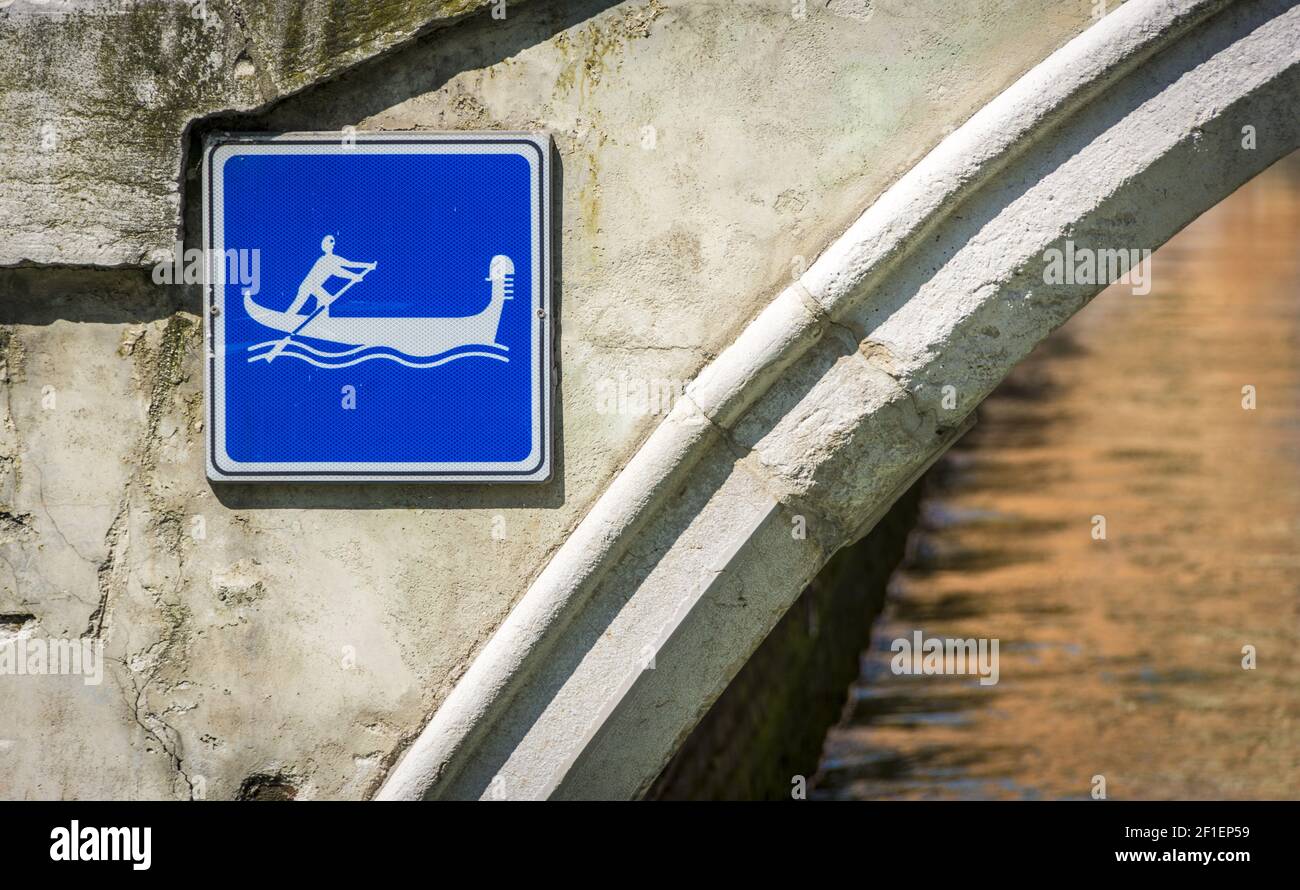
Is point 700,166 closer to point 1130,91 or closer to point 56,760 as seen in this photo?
point 1130,91

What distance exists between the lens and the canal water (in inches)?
221

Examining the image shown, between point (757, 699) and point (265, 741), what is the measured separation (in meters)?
2.92

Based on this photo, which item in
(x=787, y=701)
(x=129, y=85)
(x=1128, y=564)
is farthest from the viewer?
(x=1128, y=564)

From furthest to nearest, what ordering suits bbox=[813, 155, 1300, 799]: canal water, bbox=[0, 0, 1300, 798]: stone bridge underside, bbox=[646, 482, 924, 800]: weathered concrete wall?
bbox=[813, 155, 1300, 799]: canal water → bbox=[646, 482, 924, 800]: weathered concrete wall → bbox=[0, 0, 1300, 798]: stone bridge underside

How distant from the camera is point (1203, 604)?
6324mm

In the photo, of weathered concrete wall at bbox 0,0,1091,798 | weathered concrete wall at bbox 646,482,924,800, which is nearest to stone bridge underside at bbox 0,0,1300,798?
weathered concrete wall at bbox 0,0,1091,798

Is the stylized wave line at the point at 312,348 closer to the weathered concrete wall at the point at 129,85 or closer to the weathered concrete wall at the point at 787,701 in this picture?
the weathered concrete wall at the point at 129,85

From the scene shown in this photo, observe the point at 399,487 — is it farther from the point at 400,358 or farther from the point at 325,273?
the point at 325,273

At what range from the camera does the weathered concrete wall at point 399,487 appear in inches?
92.7

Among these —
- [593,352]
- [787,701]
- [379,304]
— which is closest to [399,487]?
[379,304]

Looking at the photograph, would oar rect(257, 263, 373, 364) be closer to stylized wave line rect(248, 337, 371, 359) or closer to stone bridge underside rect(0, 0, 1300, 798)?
stylized wave line rect(248, 337, 371, 359)

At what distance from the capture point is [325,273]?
7.71ft

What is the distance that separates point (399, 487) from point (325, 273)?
0.48 meters
